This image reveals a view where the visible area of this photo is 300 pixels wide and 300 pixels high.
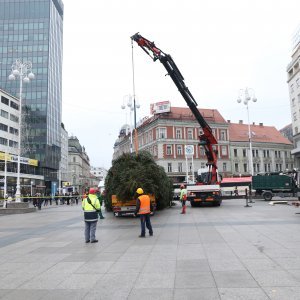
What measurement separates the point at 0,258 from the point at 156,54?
19.5 meters

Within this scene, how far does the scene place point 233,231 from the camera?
13.1 m

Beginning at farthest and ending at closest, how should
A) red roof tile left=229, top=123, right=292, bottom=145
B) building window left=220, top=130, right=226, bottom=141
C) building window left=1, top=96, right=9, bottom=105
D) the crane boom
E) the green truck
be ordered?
red roof tile left=229, top=123, right=292, bottom=145, building window left=220, top=130, right=226, bottom=141, building window left=1, top=96, right=9, bottom=105, the green truck, the crane boom

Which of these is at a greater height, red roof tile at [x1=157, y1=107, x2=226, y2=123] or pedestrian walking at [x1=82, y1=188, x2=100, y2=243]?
red roof tile at [x1=157, y1=107, x2=226, y2=123]

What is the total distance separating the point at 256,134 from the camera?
299ft

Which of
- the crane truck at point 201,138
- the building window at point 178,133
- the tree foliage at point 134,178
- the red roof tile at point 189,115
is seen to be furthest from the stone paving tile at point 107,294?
the building window at point 178,133

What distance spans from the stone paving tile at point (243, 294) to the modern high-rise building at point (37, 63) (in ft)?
266

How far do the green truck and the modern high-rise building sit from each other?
59021mm

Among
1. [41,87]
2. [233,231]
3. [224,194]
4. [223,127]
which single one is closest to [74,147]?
[41,87]

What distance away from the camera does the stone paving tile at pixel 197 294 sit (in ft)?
18.3

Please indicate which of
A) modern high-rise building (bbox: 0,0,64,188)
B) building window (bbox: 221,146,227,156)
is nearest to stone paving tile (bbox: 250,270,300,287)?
building window (bbox: 221,146,227,156)

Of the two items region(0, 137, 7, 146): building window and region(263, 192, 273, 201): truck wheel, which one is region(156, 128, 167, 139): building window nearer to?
region(0, 137, 7, 146): building window

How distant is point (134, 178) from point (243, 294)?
15.6 m

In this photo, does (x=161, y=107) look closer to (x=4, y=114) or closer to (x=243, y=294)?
(x=4, y=114)

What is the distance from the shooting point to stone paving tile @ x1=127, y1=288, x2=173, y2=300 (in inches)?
222
